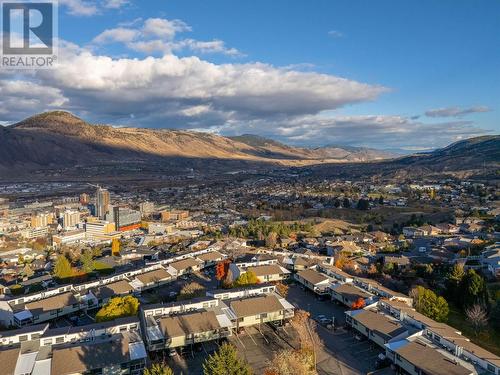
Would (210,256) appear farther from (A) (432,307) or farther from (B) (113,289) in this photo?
(A) (432,307)

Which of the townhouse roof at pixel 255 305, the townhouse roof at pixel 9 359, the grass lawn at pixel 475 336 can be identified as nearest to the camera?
the townhouse roof at pixel 9 359

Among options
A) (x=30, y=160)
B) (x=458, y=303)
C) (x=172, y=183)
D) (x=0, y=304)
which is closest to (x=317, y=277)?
(x=458, y=303)

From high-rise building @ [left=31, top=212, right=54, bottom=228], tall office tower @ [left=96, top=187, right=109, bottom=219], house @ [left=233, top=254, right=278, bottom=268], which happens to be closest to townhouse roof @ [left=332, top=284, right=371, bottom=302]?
house @ [left=233, top=254, right=278, bottom=268]

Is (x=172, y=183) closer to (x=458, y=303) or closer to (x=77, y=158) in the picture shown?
(x=77, y=158)

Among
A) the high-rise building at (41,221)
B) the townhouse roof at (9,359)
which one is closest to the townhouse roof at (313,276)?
the townhouse roof at (9,359)

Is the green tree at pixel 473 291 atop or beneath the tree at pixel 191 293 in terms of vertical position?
atop

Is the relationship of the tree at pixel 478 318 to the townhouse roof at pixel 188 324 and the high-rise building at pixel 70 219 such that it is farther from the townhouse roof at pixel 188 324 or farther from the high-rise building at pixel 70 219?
the high-rise building at pixel 70 219

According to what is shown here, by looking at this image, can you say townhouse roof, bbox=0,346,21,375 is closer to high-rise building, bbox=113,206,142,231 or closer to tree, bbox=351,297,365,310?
tree, bbox=351,297,365,310
